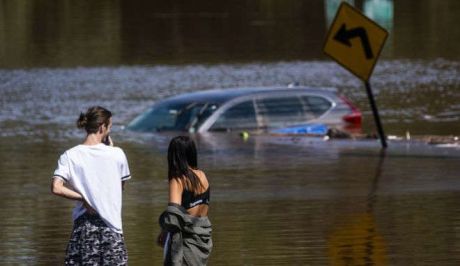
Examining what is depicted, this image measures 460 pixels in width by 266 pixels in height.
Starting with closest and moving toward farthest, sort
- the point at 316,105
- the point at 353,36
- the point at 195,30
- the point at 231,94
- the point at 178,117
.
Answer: the point at 353,36
the point at 178,117
the point at 231,94
the point at 316,105
the point at 195,30

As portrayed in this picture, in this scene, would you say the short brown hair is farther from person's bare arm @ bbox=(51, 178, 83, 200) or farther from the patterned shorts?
the patterned shorts

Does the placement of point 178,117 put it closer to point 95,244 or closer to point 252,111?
point 252,111

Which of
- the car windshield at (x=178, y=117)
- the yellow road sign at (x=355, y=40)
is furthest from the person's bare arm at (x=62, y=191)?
the car windshield at (x=178, y=117)

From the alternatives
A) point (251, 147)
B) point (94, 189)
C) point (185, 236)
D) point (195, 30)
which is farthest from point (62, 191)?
point (195, 30)

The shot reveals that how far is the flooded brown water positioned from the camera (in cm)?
1302

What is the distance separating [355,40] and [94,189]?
38.6 ft

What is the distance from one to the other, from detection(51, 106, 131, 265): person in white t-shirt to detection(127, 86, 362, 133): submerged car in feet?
52.3

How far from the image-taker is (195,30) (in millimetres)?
72625

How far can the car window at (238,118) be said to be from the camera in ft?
83.7

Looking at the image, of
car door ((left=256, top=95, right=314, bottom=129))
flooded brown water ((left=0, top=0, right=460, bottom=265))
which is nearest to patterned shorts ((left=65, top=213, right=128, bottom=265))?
flooded brown water ((left=0, top=0, right=460, bottom=265))

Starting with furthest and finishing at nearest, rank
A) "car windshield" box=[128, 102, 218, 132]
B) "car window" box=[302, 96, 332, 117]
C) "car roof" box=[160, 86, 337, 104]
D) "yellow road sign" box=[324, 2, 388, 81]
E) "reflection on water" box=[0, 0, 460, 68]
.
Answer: "reflection on water" box=[0, 0, 460, 68] → "car window" box=[302, 96, 332, 117] → "car roof" box=[160, 86, 337, 104] → "car windshield" box=[128, 102, 218, 132] → "yellow road sign" box=[324, 2, 388, 81]

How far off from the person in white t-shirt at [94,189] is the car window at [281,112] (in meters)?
16.7

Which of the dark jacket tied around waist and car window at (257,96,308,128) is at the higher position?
the dark jacket tied around waist

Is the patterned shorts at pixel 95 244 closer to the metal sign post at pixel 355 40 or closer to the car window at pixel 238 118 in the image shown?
the metal sign post at pixel 355 40
